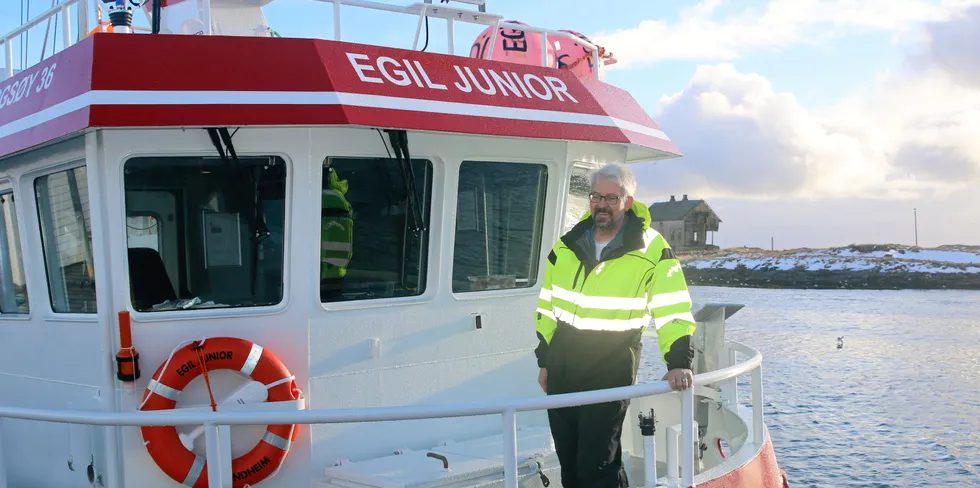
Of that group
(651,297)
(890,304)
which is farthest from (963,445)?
(890,304)

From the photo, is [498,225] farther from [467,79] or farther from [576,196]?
[467,79]

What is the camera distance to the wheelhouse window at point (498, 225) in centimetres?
505

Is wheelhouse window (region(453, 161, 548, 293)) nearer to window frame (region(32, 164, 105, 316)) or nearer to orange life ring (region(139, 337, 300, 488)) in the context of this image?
orange life ring (region(139, 337, 300, 488))

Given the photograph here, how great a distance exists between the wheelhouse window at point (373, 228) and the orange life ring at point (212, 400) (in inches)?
20.9

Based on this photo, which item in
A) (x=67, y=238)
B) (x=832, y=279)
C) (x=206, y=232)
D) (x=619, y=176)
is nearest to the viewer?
(x=619, y=176)

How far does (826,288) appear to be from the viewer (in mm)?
60250

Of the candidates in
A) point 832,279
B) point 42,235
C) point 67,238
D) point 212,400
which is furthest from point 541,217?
point 832,279

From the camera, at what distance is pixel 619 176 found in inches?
139

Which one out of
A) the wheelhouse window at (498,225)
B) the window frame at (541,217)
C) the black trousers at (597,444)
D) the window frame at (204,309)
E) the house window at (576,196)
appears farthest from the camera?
the house window at (576,196)

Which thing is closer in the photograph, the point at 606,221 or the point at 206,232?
the point at 606,221

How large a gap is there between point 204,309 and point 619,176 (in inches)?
90.3

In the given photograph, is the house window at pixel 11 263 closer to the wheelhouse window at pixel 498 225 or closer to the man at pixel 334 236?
the man at pixel 334 236

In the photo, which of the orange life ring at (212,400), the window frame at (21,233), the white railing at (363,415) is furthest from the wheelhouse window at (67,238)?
the white railing at (363,415)

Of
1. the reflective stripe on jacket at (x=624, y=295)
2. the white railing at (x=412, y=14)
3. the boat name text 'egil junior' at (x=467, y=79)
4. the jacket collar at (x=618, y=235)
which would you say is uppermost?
the white railing at (x=412, y=14)
